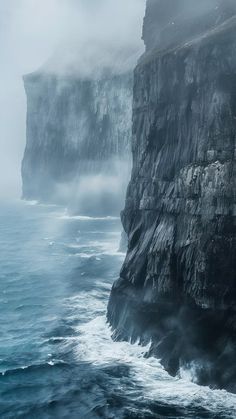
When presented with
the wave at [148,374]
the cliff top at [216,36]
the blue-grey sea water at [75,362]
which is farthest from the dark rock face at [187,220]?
the blue-grey sea water at [75,362]

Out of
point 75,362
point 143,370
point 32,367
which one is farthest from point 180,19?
point 32,367

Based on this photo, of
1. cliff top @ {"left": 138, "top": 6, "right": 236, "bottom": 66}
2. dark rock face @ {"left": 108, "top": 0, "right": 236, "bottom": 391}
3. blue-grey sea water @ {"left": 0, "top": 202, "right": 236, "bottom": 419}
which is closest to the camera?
blue-grey sea water @ {"left": 0, "top": 202, "right": 236, "bottom": 419}

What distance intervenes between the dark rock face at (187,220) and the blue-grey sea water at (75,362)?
2.89 meters

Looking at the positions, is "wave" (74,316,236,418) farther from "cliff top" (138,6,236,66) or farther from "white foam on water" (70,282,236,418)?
"cliff top" (138,6,236,66)

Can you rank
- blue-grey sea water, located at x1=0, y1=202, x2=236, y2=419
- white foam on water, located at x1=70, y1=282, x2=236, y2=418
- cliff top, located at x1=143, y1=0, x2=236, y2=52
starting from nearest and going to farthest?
white foam on water, located at x1=70, y1=282, x2=236, y2=418 → blue-grey sea water, located at x1=0, y1=202, x2=236, y2=419 → cliff top, located at x1=143, y1=0, x2=236, y2=52

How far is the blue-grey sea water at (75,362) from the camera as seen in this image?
4947cm

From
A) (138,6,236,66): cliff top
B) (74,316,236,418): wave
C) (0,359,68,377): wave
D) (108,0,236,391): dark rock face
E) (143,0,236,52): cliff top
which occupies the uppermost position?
(143,0,236,52): cliff top

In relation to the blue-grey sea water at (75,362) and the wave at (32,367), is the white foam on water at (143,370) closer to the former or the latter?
the blue-grey sea water at (75,362)

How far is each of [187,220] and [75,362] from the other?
69.1ft

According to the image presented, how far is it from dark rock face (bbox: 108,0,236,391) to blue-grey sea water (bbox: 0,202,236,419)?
9.47 ft

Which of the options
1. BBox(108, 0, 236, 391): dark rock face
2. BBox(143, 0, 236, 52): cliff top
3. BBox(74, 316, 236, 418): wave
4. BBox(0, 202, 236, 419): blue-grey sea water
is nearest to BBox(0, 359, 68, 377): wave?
BBox(0, 202, 236, 419): blue-grey sea water

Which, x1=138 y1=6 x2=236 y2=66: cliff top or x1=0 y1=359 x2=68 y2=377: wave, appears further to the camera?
x1=0 y1=359 x2=68 y2=377: wave

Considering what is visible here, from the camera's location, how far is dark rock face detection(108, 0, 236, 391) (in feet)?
173

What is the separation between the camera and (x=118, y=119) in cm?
19788
